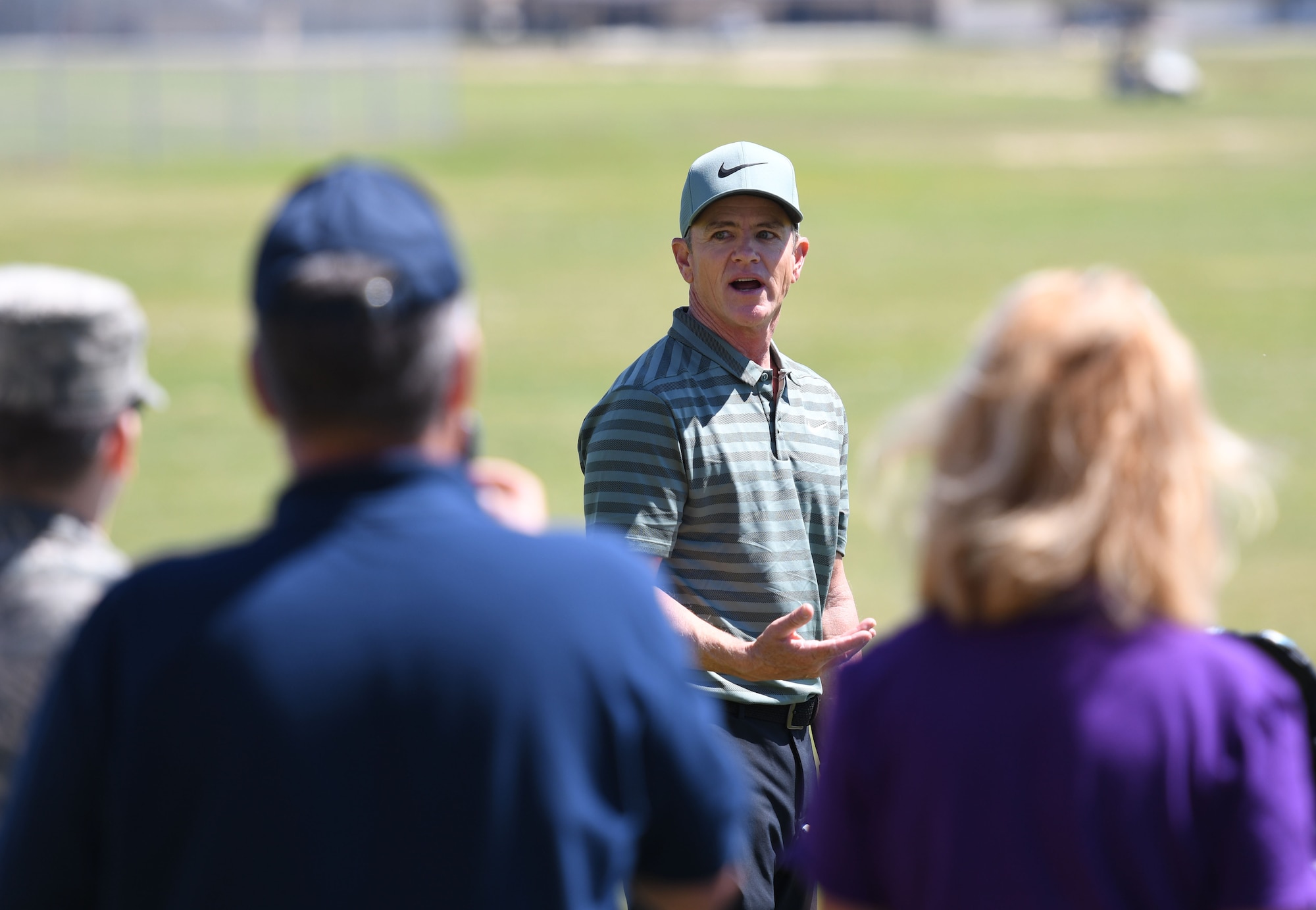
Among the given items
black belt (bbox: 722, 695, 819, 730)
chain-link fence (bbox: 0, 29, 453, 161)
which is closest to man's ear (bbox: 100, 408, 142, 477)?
black belt (bbox: 722, 695, 819, 730)

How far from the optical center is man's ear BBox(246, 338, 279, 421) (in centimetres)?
211

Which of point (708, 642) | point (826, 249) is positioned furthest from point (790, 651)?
point (826, 249)

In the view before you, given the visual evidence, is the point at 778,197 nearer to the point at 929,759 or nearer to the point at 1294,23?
the point at 929,759

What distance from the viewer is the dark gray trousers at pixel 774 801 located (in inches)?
155

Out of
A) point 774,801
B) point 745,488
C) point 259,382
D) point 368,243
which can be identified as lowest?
point 774,801

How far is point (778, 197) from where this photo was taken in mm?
4301

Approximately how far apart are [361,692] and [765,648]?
1.81m

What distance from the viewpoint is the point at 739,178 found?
427 centimetres

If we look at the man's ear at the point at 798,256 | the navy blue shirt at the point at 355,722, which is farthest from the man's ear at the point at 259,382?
the man's ear at the point at 798,256

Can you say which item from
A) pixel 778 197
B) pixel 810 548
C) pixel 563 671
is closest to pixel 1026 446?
pixel 563 671

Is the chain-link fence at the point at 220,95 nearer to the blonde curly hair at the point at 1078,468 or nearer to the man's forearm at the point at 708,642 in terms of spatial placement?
the man's forearm at the point at 708,642

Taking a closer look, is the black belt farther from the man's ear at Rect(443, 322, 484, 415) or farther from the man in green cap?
the man's ear at Rect(443, 322, 484, 415)

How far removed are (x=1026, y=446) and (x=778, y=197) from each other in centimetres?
228

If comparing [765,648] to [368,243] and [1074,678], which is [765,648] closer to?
[1074,678]
